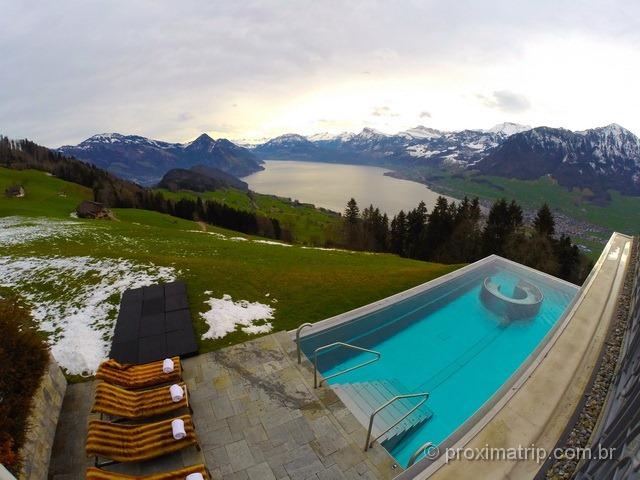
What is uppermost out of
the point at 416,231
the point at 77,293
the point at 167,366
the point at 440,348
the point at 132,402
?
the point at 77,293

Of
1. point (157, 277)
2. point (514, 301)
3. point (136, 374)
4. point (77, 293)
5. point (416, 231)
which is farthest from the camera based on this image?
point (416, 231)

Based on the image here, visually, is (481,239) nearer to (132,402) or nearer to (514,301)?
(514,301)

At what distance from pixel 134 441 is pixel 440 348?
1179 centimetres

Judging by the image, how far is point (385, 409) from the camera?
393 inches

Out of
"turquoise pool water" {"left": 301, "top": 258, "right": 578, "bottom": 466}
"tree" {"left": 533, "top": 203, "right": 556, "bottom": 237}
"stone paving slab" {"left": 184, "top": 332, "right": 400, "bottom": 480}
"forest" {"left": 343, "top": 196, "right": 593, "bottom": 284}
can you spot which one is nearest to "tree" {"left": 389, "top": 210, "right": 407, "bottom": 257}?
"forest" {"left": 343, "top": 196, "right": 593, "bottom": 284}

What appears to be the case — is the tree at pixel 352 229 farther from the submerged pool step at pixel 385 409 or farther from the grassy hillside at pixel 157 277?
the submerged pool step at pixel 385 409

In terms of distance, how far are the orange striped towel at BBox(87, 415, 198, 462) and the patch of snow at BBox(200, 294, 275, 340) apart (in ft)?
13.7

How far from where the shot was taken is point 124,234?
27.3 meters

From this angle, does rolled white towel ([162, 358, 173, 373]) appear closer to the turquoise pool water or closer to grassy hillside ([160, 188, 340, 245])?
the turquoise pool water

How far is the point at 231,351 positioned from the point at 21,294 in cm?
1019

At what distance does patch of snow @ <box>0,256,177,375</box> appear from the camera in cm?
1020

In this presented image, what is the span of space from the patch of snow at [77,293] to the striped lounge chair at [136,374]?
1.41 m

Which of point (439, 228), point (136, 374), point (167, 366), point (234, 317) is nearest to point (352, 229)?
point (439, 228)

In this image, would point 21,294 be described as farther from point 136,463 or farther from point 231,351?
point 136,463
